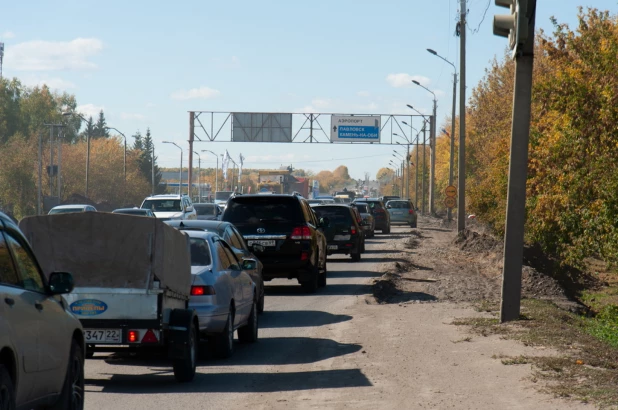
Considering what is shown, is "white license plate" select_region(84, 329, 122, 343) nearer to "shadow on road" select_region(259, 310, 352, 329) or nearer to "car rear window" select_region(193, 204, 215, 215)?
"shadow on road" select_region(259, 310, 352, 329)

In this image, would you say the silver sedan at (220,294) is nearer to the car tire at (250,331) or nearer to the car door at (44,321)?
the car tire at (250,331)

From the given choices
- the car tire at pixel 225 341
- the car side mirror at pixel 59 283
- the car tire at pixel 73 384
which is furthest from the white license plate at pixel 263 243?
the car side mirror at pixel 59 283

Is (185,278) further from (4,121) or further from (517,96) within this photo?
(4,121)

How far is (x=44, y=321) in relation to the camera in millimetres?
6973

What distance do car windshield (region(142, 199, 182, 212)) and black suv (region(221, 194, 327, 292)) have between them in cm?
2612

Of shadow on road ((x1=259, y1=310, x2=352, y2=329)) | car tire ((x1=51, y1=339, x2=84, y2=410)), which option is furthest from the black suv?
car tire ((x1=51, y1=339, x2=84, y2=410))

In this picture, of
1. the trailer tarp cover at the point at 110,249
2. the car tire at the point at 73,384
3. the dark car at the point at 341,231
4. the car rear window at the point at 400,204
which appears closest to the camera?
the car tire at the point at 73,384

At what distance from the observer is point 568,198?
964 inches

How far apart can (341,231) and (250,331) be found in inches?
694

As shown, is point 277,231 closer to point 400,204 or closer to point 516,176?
point 516,176

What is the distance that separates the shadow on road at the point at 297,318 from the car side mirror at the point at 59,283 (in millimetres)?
8228

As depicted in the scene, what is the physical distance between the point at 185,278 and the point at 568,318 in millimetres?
8502

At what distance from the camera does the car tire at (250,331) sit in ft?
44.2

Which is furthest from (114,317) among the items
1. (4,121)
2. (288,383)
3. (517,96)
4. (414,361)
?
(4,121)
